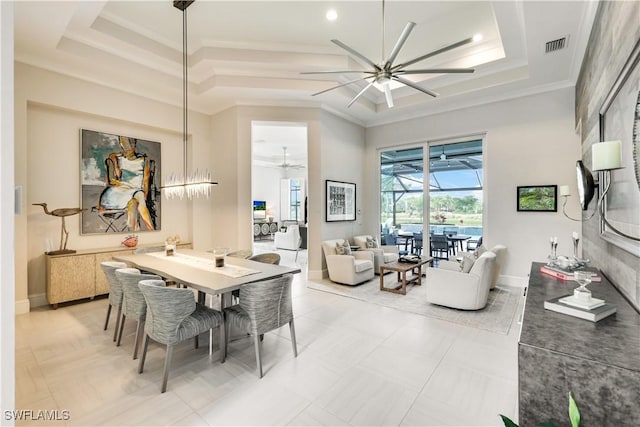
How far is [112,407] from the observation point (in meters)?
2.09

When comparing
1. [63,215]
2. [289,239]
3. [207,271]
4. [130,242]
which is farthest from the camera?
[289,239]

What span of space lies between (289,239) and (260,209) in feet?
11.6

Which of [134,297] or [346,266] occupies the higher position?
[134,297]

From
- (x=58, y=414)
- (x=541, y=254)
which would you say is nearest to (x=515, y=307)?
(x=541, y=254)

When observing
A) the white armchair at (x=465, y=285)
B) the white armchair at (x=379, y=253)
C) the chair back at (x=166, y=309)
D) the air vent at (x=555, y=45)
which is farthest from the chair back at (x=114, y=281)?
the air vent at (x=555, y=45)

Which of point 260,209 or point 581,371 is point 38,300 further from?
point 260,209

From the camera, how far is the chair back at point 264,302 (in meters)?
2.54

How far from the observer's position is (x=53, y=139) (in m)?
4.33

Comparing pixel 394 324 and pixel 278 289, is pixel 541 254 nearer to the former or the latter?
pixel 394 324

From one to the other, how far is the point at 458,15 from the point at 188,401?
5.25 metres

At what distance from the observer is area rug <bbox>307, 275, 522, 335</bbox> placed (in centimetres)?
364

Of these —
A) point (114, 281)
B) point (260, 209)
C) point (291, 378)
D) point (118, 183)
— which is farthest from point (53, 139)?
point (260, 209)

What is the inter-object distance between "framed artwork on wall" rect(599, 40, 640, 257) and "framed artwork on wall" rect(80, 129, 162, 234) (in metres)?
6.07

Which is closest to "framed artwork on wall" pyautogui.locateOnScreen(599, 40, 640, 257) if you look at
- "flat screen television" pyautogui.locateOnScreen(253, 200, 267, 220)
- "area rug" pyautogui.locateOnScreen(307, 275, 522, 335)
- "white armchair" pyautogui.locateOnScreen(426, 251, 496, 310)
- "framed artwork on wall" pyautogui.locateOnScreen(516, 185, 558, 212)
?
"white armchair" pyautogui.locateOnScreen(426, 251, 496, 310)
